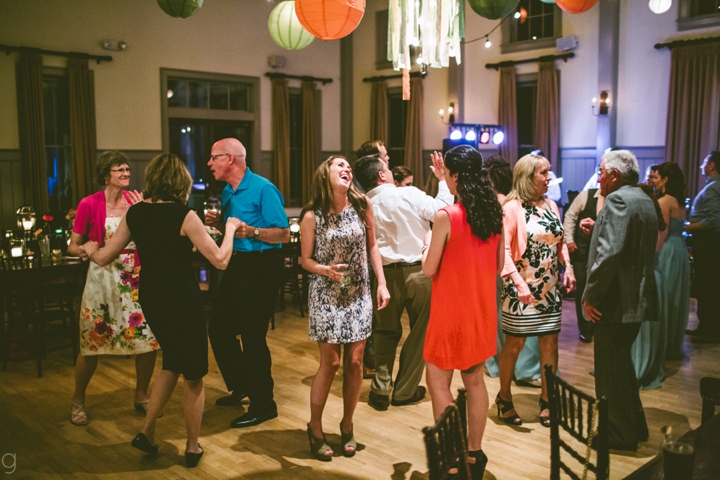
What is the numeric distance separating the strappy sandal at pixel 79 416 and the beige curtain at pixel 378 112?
936 centimetres

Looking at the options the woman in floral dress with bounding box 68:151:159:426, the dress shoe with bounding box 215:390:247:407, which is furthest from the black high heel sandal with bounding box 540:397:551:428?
the woman in floral dress with bounding box 68:151:159:426

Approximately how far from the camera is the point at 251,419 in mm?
3764

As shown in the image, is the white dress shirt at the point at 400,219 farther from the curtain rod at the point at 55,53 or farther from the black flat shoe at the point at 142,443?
the curtain rod at the point at 55,53

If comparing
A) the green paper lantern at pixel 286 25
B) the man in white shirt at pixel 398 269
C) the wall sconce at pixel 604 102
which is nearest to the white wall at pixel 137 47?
the green paper lantern at pixel 286 25

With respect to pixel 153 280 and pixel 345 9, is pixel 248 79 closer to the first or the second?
pixel 345 9

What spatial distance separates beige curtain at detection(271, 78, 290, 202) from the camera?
11.6 meters

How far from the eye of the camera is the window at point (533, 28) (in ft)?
34.5

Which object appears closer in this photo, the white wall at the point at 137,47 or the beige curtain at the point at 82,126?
the white wall at the point at 137,47

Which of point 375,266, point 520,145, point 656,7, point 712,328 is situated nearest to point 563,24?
point 520,145

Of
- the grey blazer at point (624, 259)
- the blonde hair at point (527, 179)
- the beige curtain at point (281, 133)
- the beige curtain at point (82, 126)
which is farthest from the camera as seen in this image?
the beige curtain at point (281, 133)

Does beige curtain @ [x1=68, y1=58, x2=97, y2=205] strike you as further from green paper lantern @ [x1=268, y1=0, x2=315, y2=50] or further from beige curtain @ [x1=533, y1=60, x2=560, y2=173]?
beige curtain @ [x1=533, y1=60, x2=560, y2=173]

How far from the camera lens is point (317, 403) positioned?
125 inches

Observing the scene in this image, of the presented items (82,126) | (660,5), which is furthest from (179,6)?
(82,126)

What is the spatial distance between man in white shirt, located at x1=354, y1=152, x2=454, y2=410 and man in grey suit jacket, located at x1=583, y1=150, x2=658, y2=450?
109cm
